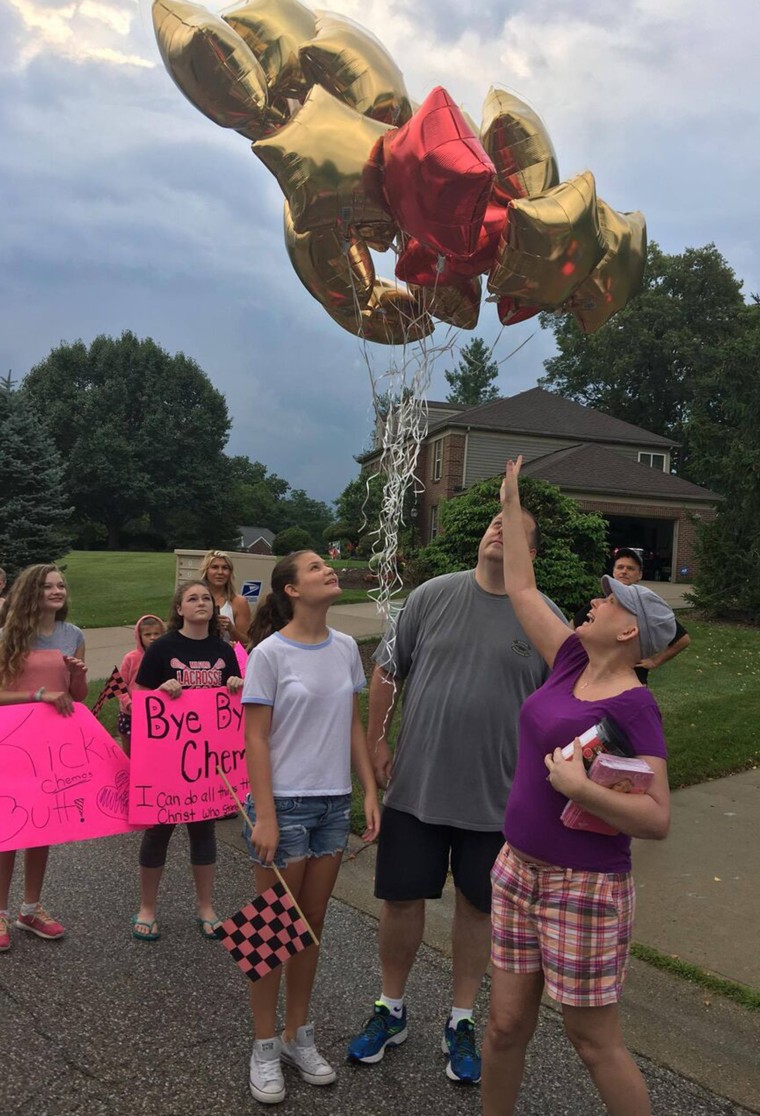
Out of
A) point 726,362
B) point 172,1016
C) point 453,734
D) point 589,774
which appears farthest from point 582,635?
point 726,362

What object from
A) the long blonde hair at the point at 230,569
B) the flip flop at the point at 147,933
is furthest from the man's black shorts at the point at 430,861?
the long blonde hair at the point at 230,569

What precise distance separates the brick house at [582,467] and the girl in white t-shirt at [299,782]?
73.4 ft

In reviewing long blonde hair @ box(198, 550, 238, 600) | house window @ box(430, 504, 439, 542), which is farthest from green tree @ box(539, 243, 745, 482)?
long blonde hair @ box(198, 550, 238, 600)

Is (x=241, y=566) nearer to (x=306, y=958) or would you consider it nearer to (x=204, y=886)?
(x=204, y=886)

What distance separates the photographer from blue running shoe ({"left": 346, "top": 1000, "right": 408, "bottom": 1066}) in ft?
8.94

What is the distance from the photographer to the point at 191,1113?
2.43 metres

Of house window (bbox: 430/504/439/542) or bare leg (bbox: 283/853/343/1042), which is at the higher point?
house window (bbox: 430/504/439/542)

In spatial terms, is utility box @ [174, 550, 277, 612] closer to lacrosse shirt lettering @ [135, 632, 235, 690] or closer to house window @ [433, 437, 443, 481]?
lacrosse shirt lettering @ [135, 632, 235, 690]

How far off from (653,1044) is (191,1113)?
5.34 feet

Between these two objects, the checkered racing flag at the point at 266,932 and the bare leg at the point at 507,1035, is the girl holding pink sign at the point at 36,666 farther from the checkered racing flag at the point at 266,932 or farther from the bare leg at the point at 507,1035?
the bare leg at the point at 507,1035

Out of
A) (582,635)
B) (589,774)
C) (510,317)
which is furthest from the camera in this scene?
(510,317)

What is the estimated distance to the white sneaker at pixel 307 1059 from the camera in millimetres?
2611

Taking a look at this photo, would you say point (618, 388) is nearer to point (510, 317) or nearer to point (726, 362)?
point (726, 362)

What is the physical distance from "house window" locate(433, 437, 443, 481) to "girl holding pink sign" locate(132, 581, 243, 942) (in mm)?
25043
